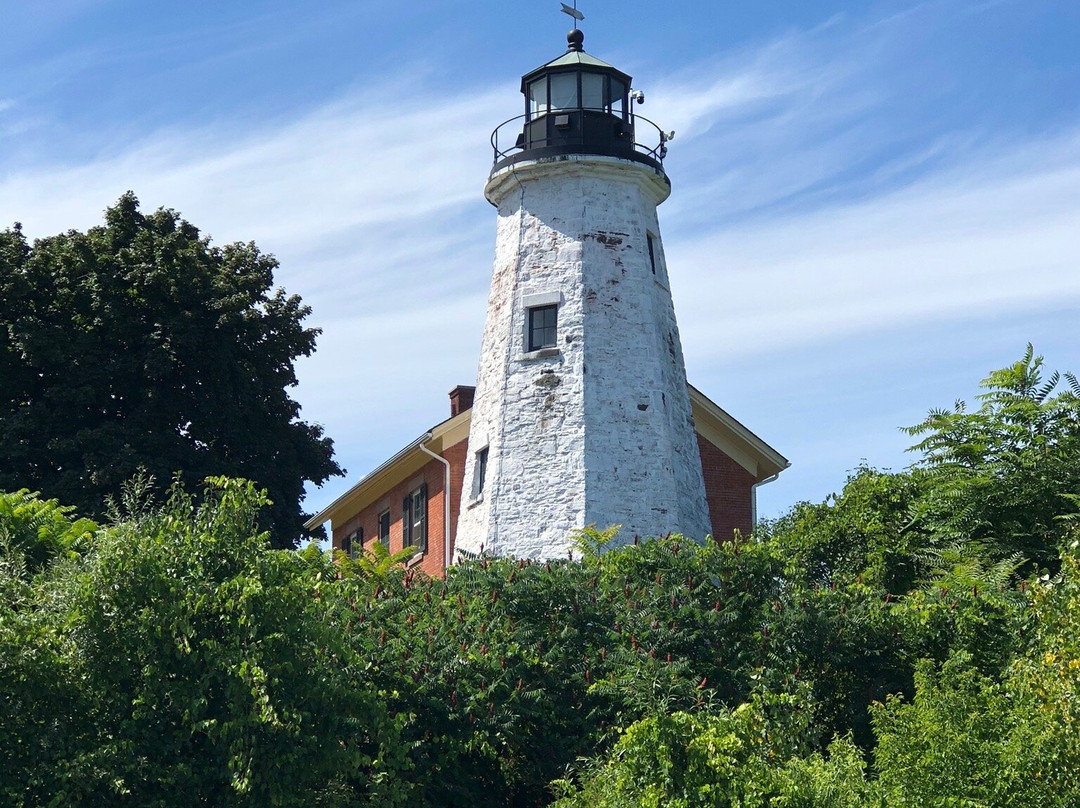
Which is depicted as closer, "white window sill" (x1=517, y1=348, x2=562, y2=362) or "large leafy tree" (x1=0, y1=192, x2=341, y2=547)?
"white window sill" (x1=517, y1=348, x2=562, y2=362)

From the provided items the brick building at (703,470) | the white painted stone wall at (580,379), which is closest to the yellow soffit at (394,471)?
the brick building at (703,470)

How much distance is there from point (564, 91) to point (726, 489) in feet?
31.1

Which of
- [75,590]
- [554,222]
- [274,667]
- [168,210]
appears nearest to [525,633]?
[274,667]

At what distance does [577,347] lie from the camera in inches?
1209

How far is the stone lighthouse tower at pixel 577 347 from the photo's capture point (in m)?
29.8

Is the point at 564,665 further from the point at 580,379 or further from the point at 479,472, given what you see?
the point at 479,472

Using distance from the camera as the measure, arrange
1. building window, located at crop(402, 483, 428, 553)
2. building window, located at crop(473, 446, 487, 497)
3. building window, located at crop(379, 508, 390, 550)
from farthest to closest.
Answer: building window, located at crop(379, 508, 390, 550)
building window, located at crop(402, 483, 428, 553)
building window, located at crop(473, 446, 487, 497)

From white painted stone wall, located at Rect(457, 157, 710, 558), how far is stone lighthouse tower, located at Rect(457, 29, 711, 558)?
0.03 metres

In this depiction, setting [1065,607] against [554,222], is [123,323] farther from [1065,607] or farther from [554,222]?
[1065,607]

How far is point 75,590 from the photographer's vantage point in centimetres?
1736

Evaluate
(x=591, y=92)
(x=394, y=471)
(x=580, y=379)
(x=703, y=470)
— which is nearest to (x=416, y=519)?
(x=394, y=471)

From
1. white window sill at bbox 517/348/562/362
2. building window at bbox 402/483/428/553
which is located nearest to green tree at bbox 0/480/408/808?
white window sill at bbox 517/348/562/362

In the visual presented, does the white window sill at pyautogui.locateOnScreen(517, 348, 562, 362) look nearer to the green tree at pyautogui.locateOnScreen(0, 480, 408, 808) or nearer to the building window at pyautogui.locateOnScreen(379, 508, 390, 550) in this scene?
the building window at pyautogui.locateOnScreen(379, 508, 390, 550)

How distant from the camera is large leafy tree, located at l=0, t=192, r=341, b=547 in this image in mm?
33812
